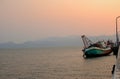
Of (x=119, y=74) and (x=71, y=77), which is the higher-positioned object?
(x=119, y=74)

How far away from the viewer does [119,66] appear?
3372 centimetres

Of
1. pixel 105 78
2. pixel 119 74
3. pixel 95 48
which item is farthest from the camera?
pixel 95 48

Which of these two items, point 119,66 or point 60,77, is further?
point 60,77

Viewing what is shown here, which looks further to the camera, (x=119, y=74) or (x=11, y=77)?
(x=11, y=77)

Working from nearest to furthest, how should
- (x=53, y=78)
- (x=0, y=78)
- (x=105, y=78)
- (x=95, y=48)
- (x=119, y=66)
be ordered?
(x=119, y=66), (x=105, y=78), (x=53, y=78), (x=0, y=78), (x=95, y=48)

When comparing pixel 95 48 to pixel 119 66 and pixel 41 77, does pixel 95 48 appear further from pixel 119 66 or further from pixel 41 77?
pixel 119 66

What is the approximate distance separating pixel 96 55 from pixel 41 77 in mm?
70952

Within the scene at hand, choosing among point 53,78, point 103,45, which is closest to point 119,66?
point 53,78

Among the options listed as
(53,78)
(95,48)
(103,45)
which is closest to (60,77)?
(53,78)

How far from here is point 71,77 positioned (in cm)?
7138

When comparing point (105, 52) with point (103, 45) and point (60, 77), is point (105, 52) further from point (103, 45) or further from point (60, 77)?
point (60, 77)

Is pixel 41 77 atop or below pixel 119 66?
below

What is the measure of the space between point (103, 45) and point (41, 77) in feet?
252

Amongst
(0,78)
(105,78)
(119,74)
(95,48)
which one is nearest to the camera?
(119,74)
